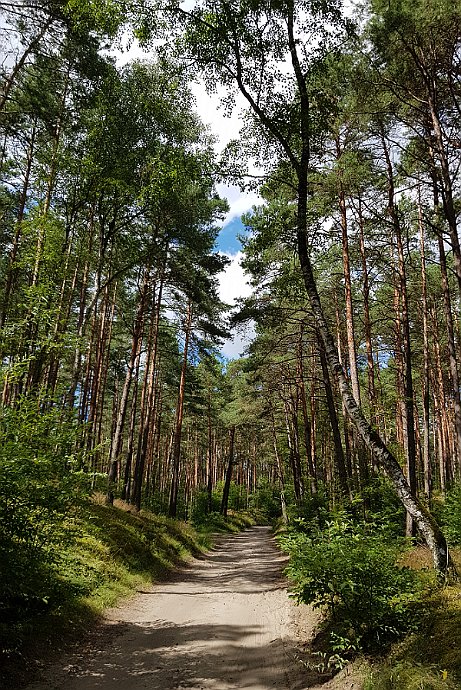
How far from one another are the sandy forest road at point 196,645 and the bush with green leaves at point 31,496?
1090mm

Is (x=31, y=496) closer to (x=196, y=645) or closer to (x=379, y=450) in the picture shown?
(x=196, y=645)

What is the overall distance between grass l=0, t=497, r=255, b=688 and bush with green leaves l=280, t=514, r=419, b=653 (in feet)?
10.1

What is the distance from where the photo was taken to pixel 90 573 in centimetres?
860

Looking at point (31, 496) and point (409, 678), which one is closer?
point (409, 678)

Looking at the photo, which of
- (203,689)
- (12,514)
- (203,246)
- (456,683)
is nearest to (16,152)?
(203,246)

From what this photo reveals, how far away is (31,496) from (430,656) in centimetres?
455

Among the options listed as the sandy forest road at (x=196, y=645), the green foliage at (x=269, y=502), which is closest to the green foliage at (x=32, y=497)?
the sandy forest road at (x=196, y=645)

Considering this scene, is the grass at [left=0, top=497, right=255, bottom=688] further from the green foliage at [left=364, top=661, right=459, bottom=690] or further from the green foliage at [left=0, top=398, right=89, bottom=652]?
the green foliage at [left=364, top=661, right=459, bottom=690]

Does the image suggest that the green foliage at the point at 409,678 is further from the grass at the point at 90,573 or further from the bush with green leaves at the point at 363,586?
the grass at the point at 90,573

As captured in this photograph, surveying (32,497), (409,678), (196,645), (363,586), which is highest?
(32,497)

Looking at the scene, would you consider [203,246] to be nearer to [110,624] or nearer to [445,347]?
[110,624]

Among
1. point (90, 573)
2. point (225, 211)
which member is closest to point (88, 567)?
point (90, 573)

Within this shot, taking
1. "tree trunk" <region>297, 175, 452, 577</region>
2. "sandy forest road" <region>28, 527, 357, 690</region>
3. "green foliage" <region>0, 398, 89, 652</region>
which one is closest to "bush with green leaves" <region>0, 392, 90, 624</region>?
"green foliage" <region>0, 398, 89, 652</region>

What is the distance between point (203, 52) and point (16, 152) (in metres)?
7.67
